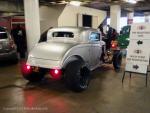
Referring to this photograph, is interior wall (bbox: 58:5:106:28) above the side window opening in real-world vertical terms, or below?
above

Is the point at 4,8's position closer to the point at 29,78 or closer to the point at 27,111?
the point at 29,78

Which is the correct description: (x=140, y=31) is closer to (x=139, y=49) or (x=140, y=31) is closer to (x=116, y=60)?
(x=139, y=49)

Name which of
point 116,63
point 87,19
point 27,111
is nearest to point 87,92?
point 27,111

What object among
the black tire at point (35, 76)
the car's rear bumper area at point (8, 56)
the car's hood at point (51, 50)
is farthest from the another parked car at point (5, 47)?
the car's hood at point (51, 50)

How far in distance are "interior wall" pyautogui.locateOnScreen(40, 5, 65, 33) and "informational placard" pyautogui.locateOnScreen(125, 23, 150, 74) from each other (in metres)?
8.26

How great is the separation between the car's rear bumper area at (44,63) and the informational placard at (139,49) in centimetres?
185

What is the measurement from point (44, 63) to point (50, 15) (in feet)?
28.6

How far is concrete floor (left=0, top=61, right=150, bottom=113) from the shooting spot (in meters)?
4.07

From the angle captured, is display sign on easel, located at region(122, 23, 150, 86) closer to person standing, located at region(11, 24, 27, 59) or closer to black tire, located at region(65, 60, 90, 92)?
black tire, located at region(65, 60, 90, 92)

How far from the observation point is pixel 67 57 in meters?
5.18

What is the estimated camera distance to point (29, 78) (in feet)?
18.6

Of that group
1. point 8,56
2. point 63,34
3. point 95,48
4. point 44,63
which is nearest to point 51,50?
point 44,63

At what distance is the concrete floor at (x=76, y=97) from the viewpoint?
4066 millimetres

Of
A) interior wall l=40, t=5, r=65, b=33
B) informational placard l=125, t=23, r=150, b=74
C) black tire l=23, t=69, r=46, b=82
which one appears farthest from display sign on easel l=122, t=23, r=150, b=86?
interior wall l=40, t=5, r=65, b=33
